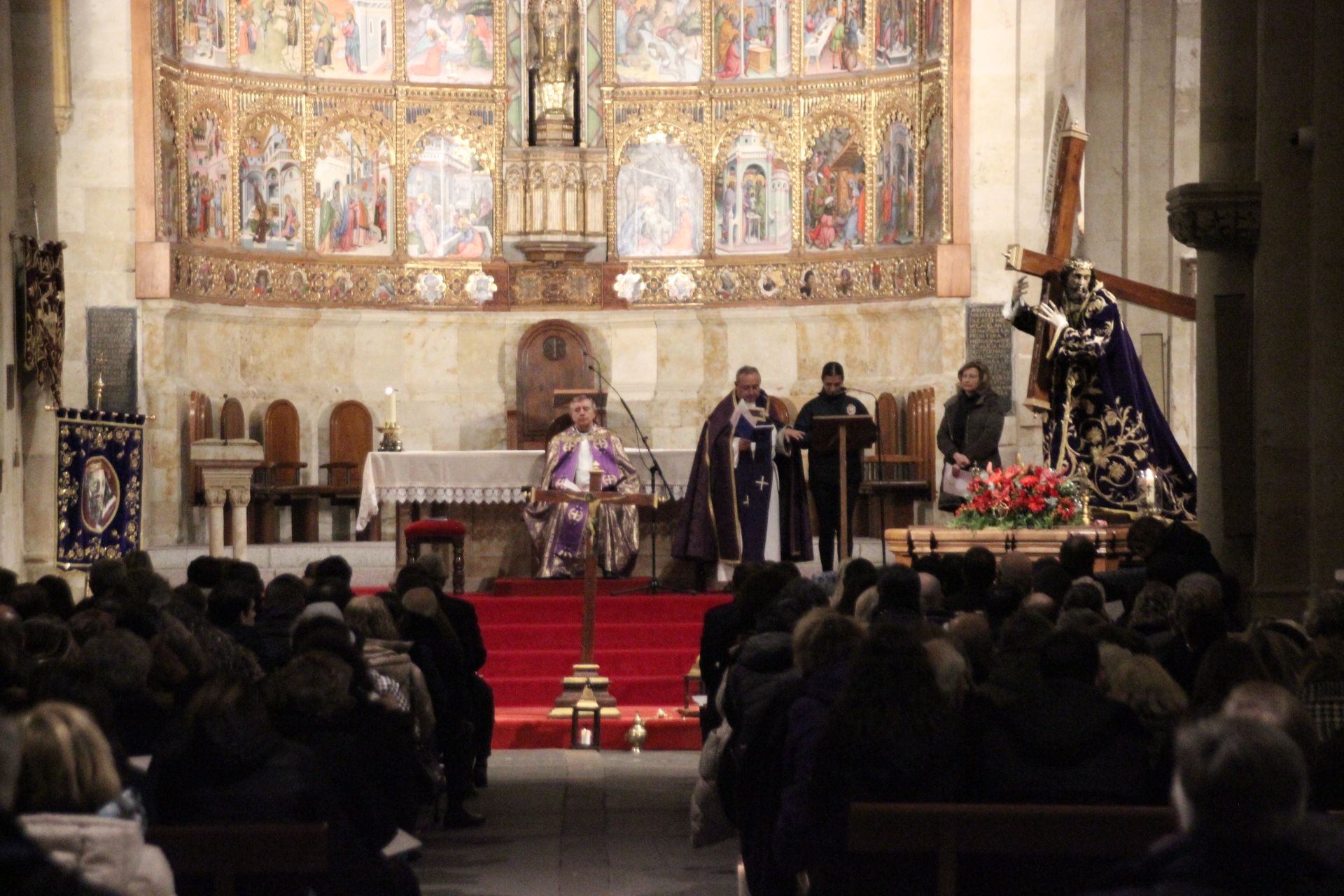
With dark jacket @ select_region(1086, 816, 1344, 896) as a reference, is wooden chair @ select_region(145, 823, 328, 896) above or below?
below

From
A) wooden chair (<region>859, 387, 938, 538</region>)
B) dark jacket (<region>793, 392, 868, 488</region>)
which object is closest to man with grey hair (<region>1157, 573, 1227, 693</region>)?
dark jacket (<region>793, 392, 868, 488</region>)

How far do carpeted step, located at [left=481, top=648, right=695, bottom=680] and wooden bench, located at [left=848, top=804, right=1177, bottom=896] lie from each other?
8377 millimetres

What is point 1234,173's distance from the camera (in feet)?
42.0

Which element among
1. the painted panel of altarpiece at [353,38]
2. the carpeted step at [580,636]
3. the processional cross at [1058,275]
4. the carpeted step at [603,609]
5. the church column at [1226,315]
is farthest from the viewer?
the painted panel of altarpiece at [353,38]

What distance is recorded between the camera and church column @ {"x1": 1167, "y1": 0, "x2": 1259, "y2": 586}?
41.4ft

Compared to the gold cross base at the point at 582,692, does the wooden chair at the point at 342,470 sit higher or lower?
higher

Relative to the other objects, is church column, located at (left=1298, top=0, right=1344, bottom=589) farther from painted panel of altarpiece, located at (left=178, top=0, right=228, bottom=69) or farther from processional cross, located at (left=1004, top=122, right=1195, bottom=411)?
painted panel of altarpiece, located at (left=178, top=0, right=228, bottom=69)

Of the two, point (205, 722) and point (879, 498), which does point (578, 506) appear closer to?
point (879, 498)

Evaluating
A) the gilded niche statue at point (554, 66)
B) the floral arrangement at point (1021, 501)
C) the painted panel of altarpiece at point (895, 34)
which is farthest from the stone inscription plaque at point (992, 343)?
the floral arrangement at point (1021, 501)

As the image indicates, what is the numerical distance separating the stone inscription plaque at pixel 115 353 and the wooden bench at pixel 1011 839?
48.6 feet

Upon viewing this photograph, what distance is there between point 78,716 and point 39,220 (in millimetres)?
14682

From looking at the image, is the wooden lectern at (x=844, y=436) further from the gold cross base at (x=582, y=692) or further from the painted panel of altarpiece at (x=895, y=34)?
the painted panel of altarpiece at (x=895, y=34)

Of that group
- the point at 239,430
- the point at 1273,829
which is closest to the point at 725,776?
the point at 1273,829

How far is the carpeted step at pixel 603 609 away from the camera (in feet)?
48.5
